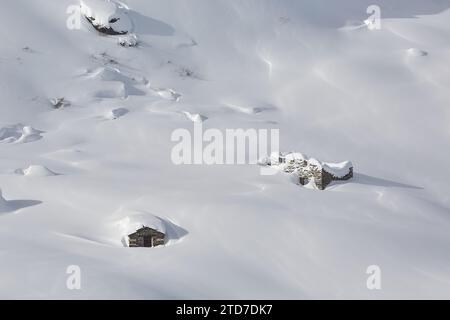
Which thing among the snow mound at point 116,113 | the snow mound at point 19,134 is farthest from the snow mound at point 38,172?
the snow mound at point 116,113

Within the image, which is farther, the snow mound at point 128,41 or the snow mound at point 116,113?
the snow mound at point 128,41

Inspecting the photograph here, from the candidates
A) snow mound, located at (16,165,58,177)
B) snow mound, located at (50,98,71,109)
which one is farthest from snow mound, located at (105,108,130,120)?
snow mound, located at (16,165,58,177)

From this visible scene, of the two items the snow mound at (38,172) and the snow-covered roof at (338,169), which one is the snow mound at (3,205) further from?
the snow-covered roof at (338,169)

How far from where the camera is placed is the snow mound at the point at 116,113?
118 feet

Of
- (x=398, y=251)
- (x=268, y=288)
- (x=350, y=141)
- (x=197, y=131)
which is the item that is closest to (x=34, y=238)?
(x=268, y=288)

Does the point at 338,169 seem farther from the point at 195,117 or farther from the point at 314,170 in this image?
the point at 195,117

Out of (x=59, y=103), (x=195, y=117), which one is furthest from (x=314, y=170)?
(x=59, y=103)

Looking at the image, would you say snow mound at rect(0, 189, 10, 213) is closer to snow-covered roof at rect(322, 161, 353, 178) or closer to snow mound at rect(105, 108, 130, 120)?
snow-covered roof at rect(322, 161, 353, 178)

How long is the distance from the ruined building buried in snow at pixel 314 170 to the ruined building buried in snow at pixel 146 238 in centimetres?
916

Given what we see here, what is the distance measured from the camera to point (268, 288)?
50.8 feet

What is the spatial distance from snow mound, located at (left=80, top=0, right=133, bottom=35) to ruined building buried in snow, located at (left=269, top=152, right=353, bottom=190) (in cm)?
2631

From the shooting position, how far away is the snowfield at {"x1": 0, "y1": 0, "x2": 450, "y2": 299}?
16.3m

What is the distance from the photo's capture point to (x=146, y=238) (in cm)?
1867
